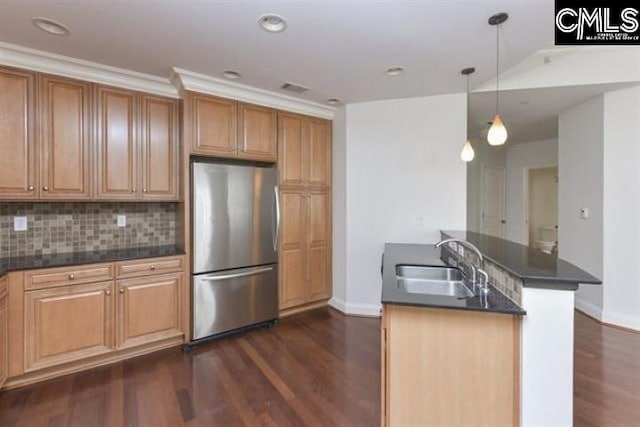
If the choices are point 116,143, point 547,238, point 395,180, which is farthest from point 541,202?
point 116,143

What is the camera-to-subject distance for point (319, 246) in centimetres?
387

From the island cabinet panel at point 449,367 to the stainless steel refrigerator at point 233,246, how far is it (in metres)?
1.88

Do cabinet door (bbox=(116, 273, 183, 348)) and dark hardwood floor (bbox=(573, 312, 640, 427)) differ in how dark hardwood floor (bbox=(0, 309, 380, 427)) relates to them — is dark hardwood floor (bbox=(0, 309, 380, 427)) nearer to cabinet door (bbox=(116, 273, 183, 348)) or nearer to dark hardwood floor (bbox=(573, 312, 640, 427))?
cabinet door (bbox=(116, 273, 183, 348))

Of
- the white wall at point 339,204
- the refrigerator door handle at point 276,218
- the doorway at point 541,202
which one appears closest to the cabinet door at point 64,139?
the refrigerator door handle at point 276,218

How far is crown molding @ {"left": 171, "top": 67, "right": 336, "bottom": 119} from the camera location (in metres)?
2.87

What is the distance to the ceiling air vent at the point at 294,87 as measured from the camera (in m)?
3.16

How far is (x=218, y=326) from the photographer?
300 cm

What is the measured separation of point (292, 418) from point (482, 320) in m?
1.28

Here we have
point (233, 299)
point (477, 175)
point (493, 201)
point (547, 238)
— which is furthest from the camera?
point (547, 238)

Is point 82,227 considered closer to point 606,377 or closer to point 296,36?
point 296,36

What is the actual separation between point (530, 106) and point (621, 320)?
263 cm

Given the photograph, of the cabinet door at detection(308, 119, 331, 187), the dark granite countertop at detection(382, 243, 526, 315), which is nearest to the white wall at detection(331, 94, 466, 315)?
the cabinet door at detection(308, 119, 331, 187)

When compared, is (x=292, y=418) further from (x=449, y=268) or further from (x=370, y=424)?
(x=449, y=268)

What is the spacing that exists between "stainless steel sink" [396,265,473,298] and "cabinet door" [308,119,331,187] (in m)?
1.81
